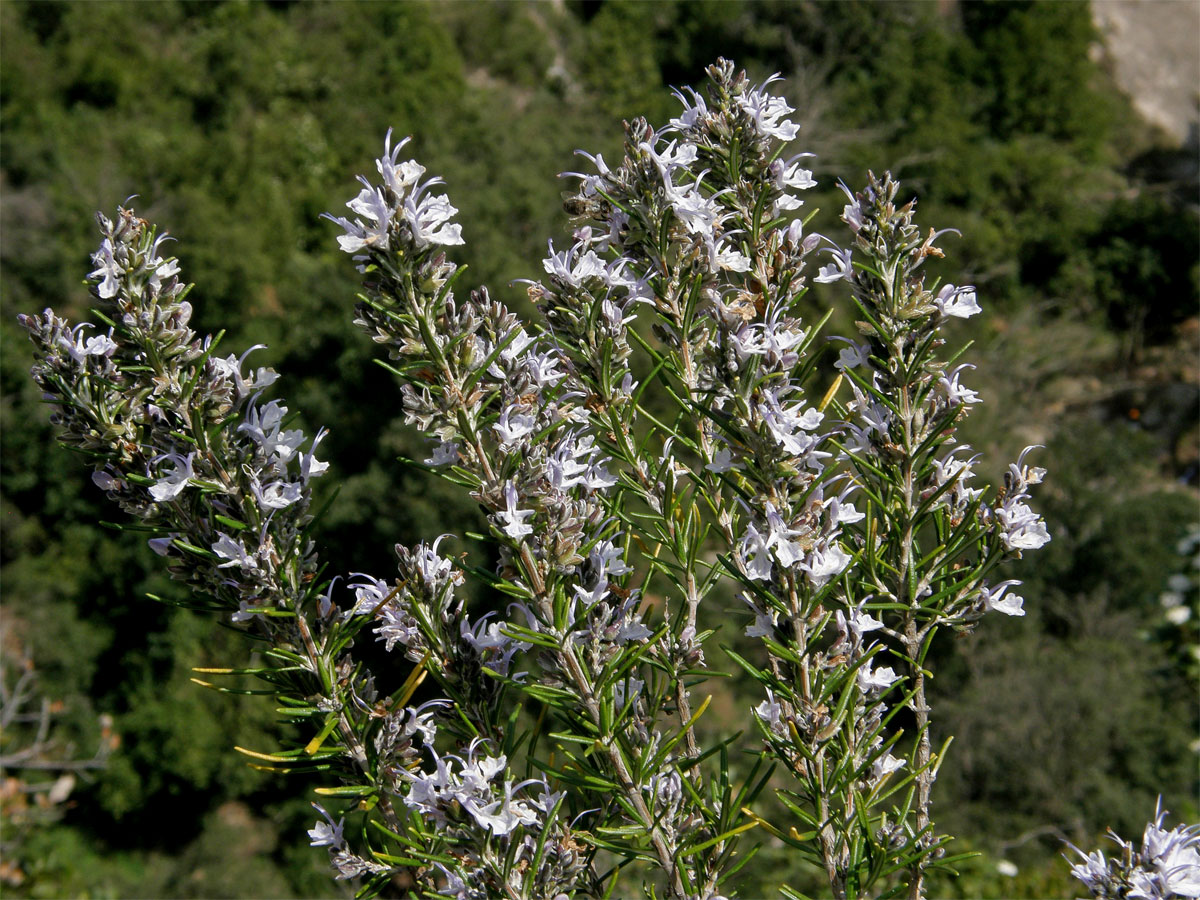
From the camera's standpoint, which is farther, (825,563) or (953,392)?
(953,392)

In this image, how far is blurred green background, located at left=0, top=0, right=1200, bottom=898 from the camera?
376 inches

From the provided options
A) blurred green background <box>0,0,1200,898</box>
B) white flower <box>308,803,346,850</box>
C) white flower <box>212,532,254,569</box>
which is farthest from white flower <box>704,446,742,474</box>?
blurred green background <box>0,0,1200,898</box>

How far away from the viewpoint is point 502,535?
1060mm

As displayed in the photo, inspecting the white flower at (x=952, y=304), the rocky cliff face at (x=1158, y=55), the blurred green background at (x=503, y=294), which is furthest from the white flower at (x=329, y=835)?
the rocky cliff face at (x=1158, y=55)

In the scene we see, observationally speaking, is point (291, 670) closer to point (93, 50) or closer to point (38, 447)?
A: point (38, 447)

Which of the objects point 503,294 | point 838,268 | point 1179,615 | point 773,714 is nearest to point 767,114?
point 838,268

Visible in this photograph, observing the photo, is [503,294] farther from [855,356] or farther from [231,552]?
[231,552]

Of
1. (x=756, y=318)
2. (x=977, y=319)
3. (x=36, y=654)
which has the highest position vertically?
(x=756, y=318)

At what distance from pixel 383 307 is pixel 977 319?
15109 mm

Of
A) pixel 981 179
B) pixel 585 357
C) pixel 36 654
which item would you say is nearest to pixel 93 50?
pixel 36 654

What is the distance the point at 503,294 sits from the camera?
10.9m

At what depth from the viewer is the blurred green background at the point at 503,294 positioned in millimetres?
9555

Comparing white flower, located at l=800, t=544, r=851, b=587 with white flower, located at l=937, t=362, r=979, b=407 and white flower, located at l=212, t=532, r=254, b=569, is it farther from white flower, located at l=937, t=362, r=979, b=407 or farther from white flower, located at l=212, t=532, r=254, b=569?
white flower, located at l=212, t=532, r=254, b=569

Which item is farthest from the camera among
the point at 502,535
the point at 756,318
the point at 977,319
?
the point at 977,319
